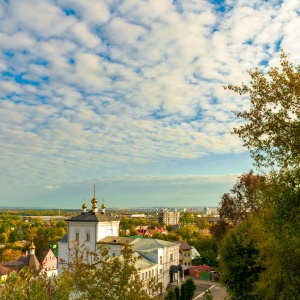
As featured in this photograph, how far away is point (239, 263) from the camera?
80.4 feet

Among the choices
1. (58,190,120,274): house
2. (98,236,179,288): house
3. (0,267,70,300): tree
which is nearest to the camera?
(0,267,70,300): tree

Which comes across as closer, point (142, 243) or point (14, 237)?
point (142, 243)

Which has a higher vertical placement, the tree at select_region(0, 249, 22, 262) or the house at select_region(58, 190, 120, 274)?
the house at select_region(58, 190, 120, 274)

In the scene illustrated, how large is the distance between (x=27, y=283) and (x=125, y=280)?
160 inches

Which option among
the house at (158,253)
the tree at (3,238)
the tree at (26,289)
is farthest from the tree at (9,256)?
the tree at (26,289)

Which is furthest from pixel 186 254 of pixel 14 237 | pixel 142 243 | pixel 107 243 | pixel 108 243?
pixel 14 237

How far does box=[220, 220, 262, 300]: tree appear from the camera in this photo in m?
24.1

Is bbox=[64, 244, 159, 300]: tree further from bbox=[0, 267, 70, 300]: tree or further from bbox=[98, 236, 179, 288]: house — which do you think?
bbox=[98, 236, 179, 288]: house

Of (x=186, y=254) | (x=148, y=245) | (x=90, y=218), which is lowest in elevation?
(x=186, y=254)

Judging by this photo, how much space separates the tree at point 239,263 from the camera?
24.1 metres

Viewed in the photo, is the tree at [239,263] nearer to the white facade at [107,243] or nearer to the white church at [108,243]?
the white facade at [107,243]

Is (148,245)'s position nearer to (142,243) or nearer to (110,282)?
(142,243)

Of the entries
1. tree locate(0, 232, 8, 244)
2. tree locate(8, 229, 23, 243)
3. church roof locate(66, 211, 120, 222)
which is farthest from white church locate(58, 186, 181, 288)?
tree locate(8, 229, 23, 243)

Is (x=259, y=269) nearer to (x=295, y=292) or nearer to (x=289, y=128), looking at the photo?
(x=295, y=292)
